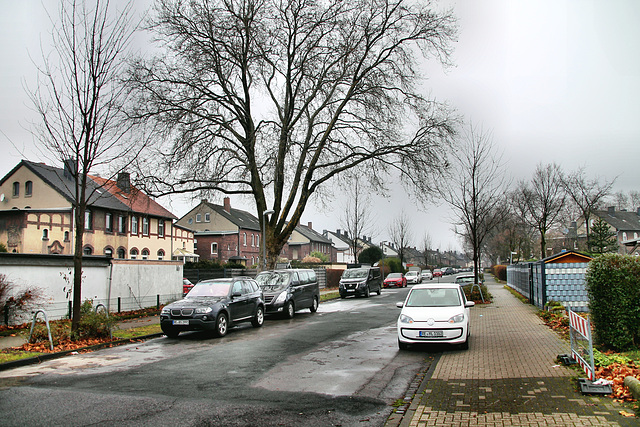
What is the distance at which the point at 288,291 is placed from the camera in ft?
→ 64.6

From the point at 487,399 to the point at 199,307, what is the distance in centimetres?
924

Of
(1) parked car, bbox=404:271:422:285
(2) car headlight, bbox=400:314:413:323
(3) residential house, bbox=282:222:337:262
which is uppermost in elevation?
(3) residential house, bbox=282:222:337:262

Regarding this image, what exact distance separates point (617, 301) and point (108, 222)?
1653 inches

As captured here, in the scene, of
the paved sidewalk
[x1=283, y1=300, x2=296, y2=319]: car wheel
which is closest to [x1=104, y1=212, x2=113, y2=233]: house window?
[x1=283, y1=300, x2=296, y2=319]: car wheel

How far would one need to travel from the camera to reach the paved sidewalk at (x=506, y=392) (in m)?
5.68

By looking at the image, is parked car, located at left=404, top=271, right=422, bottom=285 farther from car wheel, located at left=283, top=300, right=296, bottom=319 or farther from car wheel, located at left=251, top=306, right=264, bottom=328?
car wheel, located at left=251, top=306, right=264, bottom=328

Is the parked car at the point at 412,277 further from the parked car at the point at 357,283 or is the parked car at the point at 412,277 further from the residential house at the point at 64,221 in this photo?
the residential house at the point at 64,221

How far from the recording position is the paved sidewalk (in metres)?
5.68

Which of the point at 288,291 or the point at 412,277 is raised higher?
the point at 288,291

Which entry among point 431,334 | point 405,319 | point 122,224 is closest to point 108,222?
point 122,224

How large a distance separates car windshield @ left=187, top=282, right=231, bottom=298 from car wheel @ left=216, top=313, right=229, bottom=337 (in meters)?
0.85

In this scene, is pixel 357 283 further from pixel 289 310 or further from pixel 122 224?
pixel 122 224

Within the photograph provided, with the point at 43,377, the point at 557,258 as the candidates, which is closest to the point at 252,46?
the point at 557,258

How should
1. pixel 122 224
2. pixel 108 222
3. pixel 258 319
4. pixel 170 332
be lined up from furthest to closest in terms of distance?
pixel 122 224 → pixel 108 222 → pixel 258 319 → pixel 170 332
